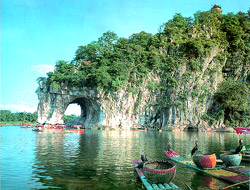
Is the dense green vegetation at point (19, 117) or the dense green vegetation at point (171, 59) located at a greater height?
the dense green vegetation at point (171, 59)

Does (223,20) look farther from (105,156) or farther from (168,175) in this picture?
(168,175)

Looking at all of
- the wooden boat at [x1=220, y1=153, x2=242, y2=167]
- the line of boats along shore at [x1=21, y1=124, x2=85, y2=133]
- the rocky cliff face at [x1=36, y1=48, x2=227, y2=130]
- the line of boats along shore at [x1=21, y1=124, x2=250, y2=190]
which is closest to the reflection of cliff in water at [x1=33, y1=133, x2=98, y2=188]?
the line of boats along shore at [x1=21, y1=124, x2=250, y2=190]

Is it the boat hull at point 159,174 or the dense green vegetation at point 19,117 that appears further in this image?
the dense green vegetation at point 19,117

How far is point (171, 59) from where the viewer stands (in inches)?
2205

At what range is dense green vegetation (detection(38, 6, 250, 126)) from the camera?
169 feet

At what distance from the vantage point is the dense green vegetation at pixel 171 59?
51.4 metres

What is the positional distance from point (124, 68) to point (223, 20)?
35299 millimetres

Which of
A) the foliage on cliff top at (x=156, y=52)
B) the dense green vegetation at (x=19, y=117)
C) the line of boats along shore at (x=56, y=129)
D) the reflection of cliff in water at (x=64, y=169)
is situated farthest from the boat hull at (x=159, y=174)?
the dense green vegetation at (x=19, y=117)

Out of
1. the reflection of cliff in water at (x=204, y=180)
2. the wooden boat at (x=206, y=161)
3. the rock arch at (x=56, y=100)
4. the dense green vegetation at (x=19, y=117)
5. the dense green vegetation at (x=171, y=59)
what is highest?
the dense green vegetation at (x=171, y=59)

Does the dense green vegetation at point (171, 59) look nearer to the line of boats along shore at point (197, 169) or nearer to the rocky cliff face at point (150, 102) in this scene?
the rocky cliff face at point (150, 102)

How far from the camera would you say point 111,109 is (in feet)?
179

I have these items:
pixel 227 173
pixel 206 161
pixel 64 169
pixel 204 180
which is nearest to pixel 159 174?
pixel 204 180

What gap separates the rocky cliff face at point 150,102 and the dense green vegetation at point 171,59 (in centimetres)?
103

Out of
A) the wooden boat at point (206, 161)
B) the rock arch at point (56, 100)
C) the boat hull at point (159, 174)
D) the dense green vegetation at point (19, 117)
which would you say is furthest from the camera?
the dense green vegetation at point (19, 117)
